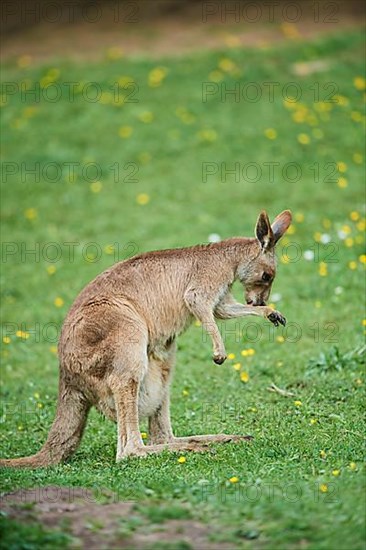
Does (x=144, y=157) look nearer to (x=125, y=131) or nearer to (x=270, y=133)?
(x=125, y=131)

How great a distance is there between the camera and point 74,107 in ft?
50.8

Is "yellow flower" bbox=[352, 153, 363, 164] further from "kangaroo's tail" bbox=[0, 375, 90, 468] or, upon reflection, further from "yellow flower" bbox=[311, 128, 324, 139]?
"kangaroo's tail" bbox=[0, 375, 90, 468]

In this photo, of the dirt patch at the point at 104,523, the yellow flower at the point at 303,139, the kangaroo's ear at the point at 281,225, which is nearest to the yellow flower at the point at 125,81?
the yellow flower at the point at 303,139

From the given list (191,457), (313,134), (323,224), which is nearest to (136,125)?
(313,134)

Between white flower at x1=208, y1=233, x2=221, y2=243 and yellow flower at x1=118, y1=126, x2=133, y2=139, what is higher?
yellow flower at x1=118, y1=126, x2=133, y2=139

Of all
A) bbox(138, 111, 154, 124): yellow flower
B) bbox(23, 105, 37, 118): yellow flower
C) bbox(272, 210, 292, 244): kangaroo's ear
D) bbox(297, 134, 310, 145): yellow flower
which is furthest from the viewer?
bbox(23, 105, 37, 118): yellow flower

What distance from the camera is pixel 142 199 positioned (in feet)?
42.5

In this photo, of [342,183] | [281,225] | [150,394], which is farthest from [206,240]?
[150,394]

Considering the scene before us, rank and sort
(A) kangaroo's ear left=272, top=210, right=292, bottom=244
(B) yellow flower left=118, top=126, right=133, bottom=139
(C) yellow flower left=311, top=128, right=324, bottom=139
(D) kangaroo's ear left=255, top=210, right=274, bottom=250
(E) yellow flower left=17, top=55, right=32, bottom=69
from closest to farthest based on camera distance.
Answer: (D) kangaroo's ear left=255, top=210, right=274, bottom=250 < (A) kangaroo's ear left=272, top=210, right=292, bottom=244 < (C) yellow flower left=311, top=128, right=324, bottom=139 < (B) yellow flower left=118, top=126, right=133, bottom=139 < (E) yellow flower left=17, top=55, right=32, bottom=69

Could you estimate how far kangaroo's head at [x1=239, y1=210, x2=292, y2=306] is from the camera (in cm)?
704

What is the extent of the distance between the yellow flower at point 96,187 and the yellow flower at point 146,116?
150 centimetres

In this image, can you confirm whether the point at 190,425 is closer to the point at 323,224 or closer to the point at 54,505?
the point at 54,505

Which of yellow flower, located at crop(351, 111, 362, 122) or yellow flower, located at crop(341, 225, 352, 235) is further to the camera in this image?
yellow flower, located at crop(351, 111, 362, 122)

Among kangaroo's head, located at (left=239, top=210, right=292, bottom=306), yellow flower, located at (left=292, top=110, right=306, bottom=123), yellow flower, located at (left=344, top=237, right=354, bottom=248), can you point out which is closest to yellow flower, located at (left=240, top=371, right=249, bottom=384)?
kangaroo's head, located at (left=239, top=210, right=292, bottom=306)
